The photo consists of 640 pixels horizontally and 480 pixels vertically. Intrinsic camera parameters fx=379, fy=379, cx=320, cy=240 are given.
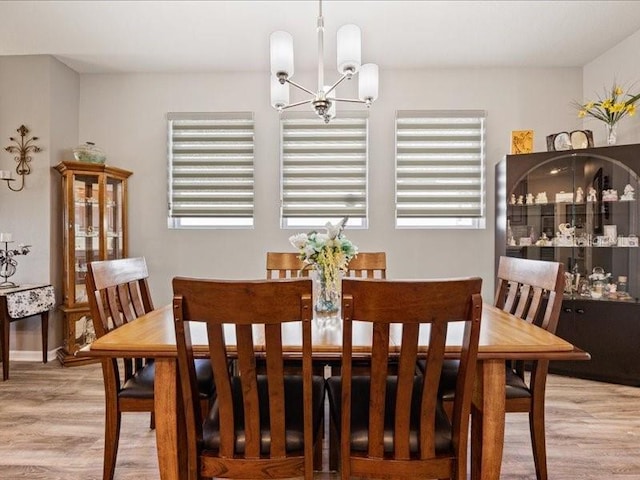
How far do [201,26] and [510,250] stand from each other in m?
3.07

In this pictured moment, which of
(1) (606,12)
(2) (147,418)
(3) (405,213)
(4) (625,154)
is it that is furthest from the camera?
(3) (405,213)

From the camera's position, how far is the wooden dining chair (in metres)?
1.06

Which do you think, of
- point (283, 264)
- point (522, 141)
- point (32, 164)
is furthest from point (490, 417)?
point (32, 164)

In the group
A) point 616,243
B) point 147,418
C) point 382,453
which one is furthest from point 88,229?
point 616,243

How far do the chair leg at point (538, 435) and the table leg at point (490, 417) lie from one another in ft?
1.39

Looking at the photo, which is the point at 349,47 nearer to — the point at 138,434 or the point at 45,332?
the point at 138,434

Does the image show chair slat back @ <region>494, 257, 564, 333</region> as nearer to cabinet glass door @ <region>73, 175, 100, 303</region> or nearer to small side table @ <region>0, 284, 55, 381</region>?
cabinet glass door @ <region>73, 175, 100, 303</region>

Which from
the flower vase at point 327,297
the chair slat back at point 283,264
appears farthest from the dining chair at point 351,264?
the flower vase at point 327,297

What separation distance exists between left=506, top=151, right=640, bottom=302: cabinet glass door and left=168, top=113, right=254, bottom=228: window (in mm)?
2423

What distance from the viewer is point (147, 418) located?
232 centimetres

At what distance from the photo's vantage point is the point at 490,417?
1.31 m

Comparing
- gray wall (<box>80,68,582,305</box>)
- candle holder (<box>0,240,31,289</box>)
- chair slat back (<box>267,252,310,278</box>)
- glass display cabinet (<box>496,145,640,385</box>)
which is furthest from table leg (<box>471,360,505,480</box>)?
candle holder (<box>0,240,31,289</box>)

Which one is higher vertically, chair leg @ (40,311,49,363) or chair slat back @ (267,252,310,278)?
chair slat back @ (267,252,310,278)

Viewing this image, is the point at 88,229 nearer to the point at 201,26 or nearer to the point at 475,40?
the point at 201,26
